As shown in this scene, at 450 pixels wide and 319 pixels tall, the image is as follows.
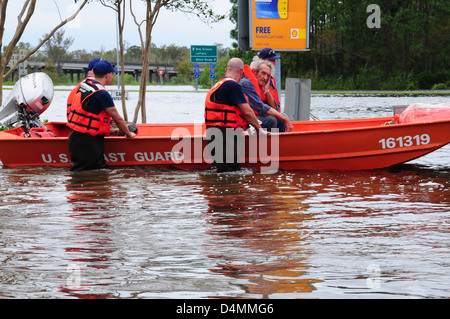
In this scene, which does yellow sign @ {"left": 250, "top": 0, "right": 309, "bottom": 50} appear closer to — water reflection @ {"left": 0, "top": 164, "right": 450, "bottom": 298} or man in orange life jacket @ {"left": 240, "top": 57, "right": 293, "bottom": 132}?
man in orange life jacket @ {"left": 240, "top": 57, "right": 293, "bottom": 132}

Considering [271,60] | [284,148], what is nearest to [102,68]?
[271,60]

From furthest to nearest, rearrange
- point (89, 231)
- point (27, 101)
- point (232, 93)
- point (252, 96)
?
1. point (27, 101)
2. point (252, 96)
3. point (232, 93)
4. point (89, 231)

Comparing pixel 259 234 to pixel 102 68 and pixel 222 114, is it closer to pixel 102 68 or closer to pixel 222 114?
pixel 222 114

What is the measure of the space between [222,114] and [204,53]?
168 ft

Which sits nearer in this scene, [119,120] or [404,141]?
[119,120]

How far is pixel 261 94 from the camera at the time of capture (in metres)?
10.5

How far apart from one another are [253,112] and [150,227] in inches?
139

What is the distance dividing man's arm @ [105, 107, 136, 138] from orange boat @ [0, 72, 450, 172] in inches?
7.3

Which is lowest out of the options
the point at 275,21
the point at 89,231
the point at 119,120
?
the point at 89,231

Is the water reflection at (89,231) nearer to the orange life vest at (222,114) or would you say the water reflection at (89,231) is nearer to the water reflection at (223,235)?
the water reflection at (223,235)

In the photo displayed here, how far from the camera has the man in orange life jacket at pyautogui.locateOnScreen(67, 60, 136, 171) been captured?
32.1 feet

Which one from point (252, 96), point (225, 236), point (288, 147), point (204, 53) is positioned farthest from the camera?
point (204, 53)
